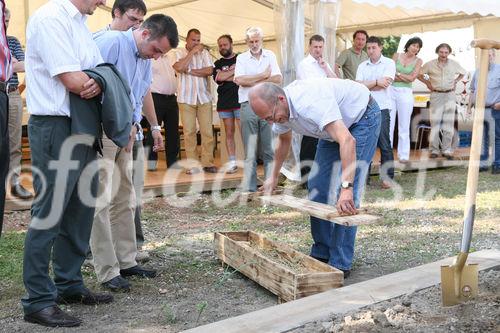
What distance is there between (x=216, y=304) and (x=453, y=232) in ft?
10.1

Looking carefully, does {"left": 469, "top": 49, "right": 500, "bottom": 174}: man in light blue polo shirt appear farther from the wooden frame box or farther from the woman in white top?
the wooden frame box

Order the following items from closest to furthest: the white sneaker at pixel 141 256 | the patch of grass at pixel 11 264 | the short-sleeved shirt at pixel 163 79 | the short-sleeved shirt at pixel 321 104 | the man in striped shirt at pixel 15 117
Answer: the short-sleeved shirt at pixel 321 104 → the patch of grass at pixel 11 264 → the white sneaker at pixel 141 256 → the man in striped shirt at pixel 15 117 → the short-sleeved shirt at pixel 163 79

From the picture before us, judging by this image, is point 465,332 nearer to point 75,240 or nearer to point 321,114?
point 321,114

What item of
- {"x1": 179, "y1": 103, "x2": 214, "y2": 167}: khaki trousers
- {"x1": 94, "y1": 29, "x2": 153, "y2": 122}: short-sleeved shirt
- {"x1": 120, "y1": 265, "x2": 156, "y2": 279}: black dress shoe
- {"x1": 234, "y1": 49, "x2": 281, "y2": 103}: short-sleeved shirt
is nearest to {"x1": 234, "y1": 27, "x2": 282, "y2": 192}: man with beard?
Result: {"x1": 234, "y1": 49, "x2": 281, "y2": 103}: short-sleeved shirt

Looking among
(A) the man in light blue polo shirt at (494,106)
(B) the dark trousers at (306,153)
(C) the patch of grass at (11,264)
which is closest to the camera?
(C) the patch of grass at (11,264)

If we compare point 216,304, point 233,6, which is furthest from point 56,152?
point 233,6

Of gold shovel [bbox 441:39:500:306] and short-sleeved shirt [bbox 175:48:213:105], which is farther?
short-sleeved shirt [bbox 175:48:213:105]

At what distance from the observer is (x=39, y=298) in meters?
3.54

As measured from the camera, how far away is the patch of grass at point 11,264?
427 cm

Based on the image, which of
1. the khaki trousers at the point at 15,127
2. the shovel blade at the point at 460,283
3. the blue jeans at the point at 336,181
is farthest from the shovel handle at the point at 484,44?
the khaki trousers at the point at 15,127

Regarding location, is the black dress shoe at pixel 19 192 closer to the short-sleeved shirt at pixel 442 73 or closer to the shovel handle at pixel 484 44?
the shovel handle at pixel 484 44

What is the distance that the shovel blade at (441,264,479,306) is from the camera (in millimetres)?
3350

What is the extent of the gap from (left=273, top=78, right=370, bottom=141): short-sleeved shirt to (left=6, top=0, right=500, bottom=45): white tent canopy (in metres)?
7.20

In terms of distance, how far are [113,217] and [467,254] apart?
2442 millimetres
